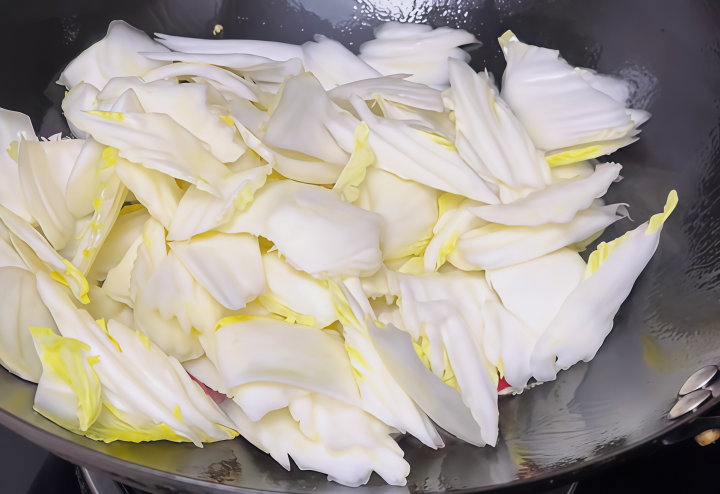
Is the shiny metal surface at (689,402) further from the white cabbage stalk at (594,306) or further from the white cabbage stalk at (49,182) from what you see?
the white cabbage stalk at (49,182)

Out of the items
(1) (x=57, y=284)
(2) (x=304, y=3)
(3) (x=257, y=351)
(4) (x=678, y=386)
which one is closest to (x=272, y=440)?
(3) (x=257, y=351)

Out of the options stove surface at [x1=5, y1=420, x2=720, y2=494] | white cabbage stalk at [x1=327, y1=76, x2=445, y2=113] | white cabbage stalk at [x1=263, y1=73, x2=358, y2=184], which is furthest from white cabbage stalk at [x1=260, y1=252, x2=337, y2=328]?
stove surface at [x1=5, y1=420, x2=720, y2=494]

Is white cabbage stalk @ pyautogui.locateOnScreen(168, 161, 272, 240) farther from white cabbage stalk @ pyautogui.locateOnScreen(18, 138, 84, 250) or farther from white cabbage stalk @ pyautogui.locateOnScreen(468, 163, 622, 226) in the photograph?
white cabbage stalk @ pyautogui.locateOnScreen(468, 163, 622, 226)

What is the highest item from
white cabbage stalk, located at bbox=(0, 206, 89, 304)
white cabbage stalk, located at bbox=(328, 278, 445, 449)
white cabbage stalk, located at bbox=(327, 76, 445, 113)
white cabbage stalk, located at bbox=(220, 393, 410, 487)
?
white cabbage stalk, located at bbox=(327, 76, 445, 113)

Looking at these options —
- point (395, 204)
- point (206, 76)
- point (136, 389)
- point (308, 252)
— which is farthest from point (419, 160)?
point (136, 389)

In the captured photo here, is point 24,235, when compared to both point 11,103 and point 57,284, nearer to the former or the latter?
point 57,284

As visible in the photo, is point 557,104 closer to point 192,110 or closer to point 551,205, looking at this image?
point 551,205
